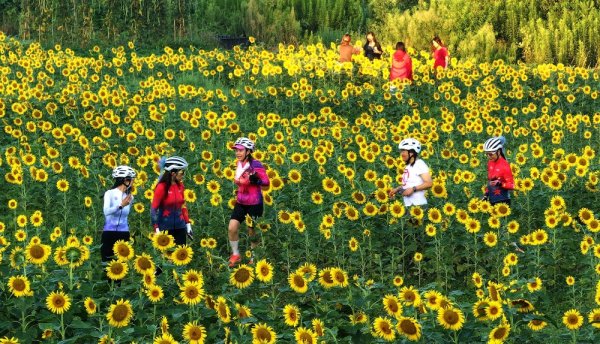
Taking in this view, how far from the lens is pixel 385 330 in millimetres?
5160

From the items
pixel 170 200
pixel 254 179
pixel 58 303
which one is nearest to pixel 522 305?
pixel 58 303

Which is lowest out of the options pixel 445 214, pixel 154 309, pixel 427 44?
pixel 427 44

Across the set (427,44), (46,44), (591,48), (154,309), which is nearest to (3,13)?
(46,44)

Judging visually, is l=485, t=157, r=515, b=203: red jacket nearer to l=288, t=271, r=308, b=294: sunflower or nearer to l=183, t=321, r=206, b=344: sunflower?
l=288, t=271, r=308, b=294: sunflower

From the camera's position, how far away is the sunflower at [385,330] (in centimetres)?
513

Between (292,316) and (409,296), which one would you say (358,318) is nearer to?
(409,296)

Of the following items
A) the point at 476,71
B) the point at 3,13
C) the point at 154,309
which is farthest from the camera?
the point at 3,13

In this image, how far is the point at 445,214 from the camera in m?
9.44

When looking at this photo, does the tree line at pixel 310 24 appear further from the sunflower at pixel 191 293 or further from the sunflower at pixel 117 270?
the sunflower at pixel 191 293

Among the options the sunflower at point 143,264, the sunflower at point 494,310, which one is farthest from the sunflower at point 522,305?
the sunflower at point 143,264

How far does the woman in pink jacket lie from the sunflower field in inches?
8.6

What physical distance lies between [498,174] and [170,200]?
11.6 ft

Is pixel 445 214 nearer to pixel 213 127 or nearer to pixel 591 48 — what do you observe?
pixel 213 127

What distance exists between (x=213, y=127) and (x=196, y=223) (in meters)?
3.77
